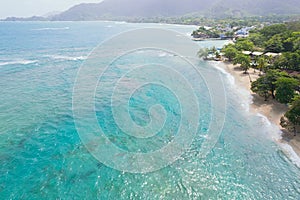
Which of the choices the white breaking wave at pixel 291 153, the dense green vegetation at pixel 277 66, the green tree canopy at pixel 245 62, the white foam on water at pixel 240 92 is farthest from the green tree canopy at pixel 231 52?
the white breaking wave at pixel 291 153

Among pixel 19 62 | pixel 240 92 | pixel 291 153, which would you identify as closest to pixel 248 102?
pixel 240 92

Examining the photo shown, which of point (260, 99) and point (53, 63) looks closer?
point (260, 99)

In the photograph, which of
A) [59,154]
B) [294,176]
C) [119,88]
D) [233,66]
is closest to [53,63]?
[119,88]

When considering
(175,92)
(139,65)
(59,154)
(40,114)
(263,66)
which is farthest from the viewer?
(139,65)

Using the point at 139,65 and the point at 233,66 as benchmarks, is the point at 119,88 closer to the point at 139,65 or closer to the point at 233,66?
the point at 139,65

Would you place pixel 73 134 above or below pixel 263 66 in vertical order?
below

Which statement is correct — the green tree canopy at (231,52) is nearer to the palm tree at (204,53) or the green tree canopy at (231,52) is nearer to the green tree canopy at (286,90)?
the palm tree at (204,53)
